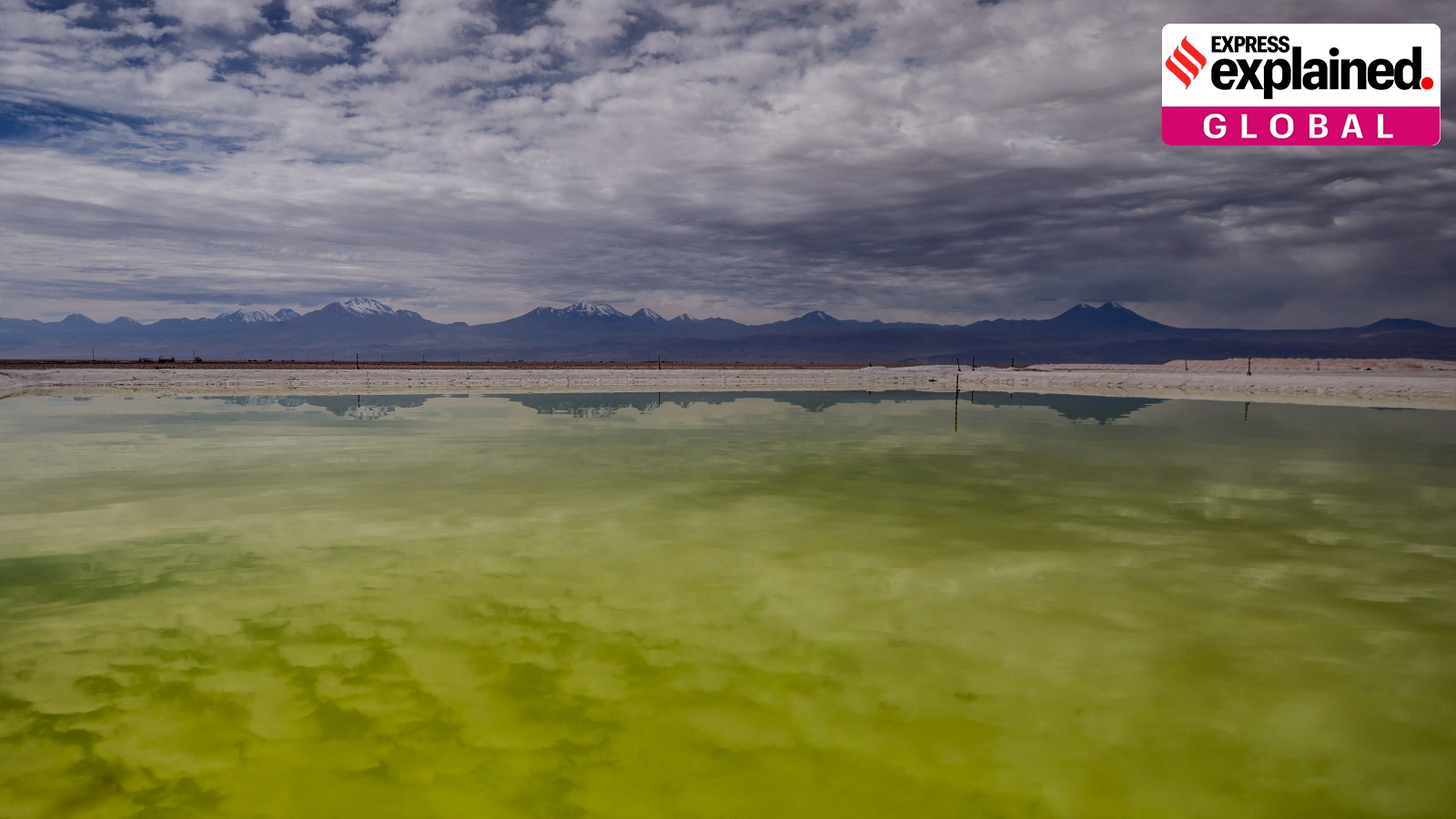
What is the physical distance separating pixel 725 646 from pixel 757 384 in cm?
6070

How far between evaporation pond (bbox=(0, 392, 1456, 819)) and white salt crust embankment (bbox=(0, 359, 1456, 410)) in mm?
41045

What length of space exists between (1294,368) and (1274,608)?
110 m

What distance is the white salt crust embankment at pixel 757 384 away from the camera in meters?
51.6

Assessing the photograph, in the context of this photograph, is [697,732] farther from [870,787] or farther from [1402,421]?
[1402,421]

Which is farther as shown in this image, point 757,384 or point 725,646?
point 757,384

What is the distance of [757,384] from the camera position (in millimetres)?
68188

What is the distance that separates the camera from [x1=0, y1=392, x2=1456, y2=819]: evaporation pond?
17.6 ft

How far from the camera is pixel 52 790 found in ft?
17.3

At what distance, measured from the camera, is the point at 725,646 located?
771 cm

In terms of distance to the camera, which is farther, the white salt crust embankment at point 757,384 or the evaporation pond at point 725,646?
the white salt crust embankment at point 757,384

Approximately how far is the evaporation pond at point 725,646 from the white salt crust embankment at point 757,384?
4104 centimetres

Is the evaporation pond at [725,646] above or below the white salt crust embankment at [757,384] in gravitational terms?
below

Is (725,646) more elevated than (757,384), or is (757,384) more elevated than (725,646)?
(757,384)

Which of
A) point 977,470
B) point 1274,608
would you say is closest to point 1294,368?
point 977,470
